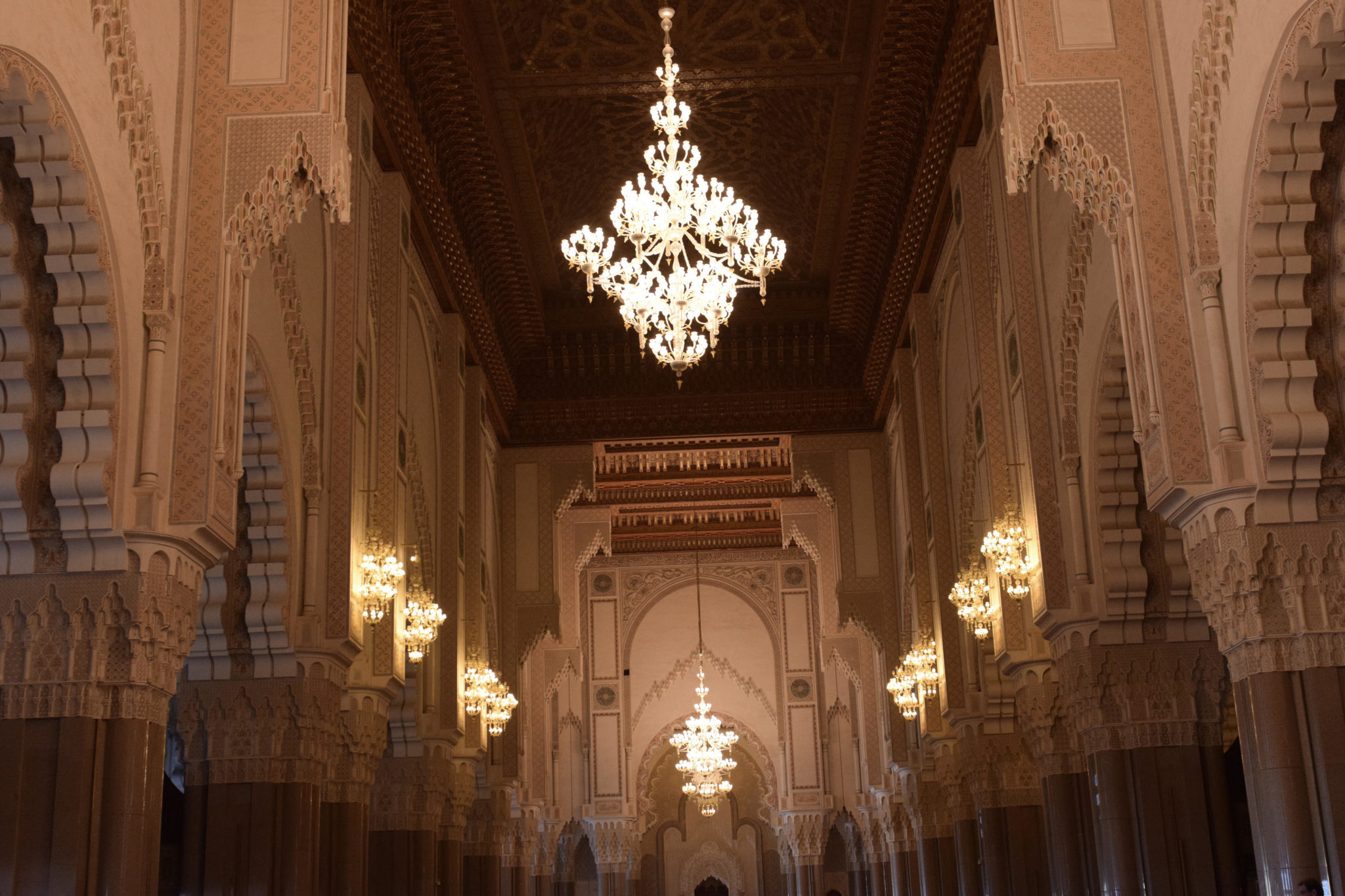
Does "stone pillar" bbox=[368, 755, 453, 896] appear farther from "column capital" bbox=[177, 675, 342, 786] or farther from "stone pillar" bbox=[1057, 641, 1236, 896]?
"stone pillar" bbox=[1057, 641, 1236, 896]

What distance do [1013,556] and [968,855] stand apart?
5045mm

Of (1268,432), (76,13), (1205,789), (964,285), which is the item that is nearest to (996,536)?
(1205,789)

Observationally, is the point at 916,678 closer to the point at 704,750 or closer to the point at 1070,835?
the point at 1070,835

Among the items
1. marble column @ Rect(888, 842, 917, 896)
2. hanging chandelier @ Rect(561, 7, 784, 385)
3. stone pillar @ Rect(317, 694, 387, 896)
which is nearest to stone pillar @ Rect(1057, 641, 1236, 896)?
hanging chandelier @ Rect(561, 7, 784, 385)

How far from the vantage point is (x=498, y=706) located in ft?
51.2

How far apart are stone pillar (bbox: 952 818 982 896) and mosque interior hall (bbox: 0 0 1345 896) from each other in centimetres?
6

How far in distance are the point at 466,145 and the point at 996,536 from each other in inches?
238

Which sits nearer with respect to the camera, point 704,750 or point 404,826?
point 404,826

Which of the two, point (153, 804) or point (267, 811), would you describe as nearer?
point (153, 804)

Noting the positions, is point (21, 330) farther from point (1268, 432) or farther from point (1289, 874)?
point (1289, 874)

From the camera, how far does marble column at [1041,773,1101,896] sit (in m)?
9.93

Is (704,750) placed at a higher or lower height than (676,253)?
lower

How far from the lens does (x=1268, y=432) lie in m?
6.38

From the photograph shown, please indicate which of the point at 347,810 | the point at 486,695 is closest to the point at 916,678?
the point at 486,695
